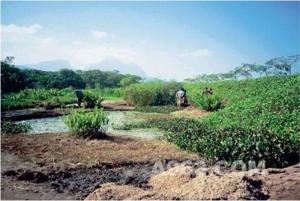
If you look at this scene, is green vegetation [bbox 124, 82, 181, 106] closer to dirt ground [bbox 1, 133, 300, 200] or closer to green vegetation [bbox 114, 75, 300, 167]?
green vegetation [bbox 114, 75, 300, 167]

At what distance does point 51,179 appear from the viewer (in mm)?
8242

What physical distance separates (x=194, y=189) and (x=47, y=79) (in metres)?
47.2

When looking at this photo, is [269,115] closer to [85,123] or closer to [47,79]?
[85,123]

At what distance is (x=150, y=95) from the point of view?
3177cm

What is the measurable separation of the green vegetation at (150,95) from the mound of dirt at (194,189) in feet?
79.0

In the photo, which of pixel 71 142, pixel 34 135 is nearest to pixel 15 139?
pixel 34 135

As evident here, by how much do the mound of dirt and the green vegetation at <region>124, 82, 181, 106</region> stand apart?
2409 cm

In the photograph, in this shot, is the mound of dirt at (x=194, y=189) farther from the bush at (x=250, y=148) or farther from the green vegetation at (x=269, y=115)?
the green vegetation at (x=269, y=115)

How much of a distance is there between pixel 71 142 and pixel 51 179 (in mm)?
3768

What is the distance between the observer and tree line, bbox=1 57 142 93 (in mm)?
37375

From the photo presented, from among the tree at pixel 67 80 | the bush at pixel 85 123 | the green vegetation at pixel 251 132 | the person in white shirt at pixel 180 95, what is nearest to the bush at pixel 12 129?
the bush at pixel 85 123

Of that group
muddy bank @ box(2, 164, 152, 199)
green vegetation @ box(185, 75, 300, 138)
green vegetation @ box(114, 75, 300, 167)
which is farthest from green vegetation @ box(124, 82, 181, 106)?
muddy bank @ box(2, 164, 152, 199)

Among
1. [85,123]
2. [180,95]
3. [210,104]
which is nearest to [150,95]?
[180,95]

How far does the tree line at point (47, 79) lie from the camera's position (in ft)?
123
